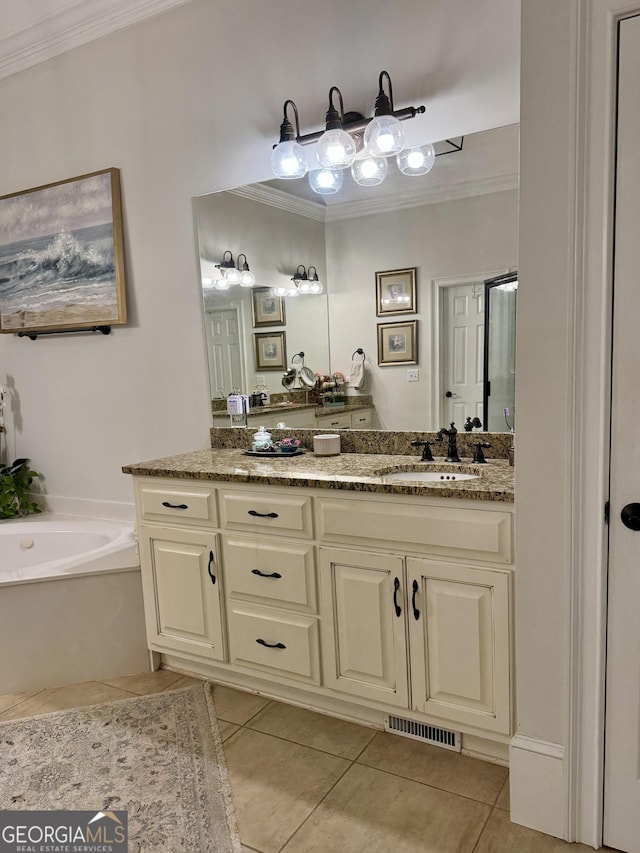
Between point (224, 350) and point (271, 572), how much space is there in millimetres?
1103

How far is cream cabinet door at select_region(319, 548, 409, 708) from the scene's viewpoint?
1989 millimetres

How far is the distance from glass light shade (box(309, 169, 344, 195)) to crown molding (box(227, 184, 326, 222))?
61mm

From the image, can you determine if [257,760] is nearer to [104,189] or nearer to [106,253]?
[106,253]

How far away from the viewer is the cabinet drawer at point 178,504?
7.68 ft

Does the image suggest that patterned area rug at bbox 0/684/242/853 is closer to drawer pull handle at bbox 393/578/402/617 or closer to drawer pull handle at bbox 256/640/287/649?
drawer pull handle at bbox 256/640/287/649

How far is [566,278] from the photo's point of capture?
4.91ft

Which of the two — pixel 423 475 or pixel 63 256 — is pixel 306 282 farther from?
pixel 63 256

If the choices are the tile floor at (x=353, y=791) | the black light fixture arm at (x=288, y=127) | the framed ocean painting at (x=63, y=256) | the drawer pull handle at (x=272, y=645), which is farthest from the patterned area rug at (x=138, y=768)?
the black light fixture arm at (x=288, y=127)

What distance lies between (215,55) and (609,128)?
191 centimetres

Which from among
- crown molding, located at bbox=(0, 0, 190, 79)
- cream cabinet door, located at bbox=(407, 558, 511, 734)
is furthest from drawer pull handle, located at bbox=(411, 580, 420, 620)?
crown molding, located at bbox=(0, 0, 190, 79)

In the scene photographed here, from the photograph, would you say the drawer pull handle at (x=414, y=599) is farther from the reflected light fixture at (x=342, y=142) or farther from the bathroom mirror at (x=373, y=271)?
the reflected light fixture at (x=342, y=142)

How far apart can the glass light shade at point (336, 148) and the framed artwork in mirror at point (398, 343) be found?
2.10 feet

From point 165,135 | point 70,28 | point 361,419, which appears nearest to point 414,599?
point 361,419

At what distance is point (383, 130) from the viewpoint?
89.2 inches
